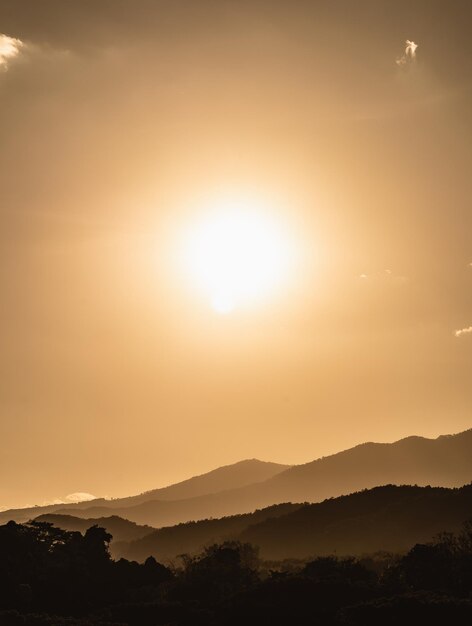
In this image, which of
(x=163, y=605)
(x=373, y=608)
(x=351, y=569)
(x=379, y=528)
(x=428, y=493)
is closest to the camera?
(x=373, y=608)

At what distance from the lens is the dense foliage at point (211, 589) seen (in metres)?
58.5

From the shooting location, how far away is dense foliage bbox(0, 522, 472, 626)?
58.5 metres

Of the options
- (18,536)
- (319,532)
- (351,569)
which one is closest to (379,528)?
(319,532)

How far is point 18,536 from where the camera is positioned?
92375mm

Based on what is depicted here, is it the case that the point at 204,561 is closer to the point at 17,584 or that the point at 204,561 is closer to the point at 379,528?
the point at 17,584

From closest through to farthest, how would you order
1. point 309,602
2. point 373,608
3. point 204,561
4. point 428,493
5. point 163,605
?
point 373,608 < point 309,602 < point 163,605 < point 204,561 < point 428,493

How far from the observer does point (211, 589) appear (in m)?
82.4

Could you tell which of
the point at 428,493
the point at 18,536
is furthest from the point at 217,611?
the point at 428,493

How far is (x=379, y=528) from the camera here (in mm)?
183500

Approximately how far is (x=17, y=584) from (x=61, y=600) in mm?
5620

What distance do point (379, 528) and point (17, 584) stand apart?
409 ft

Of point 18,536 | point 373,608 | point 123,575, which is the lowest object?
point 373,608

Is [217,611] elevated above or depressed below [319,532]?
below

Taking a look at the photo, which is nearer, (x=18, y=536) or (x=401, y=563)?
(x=401, y=563)
